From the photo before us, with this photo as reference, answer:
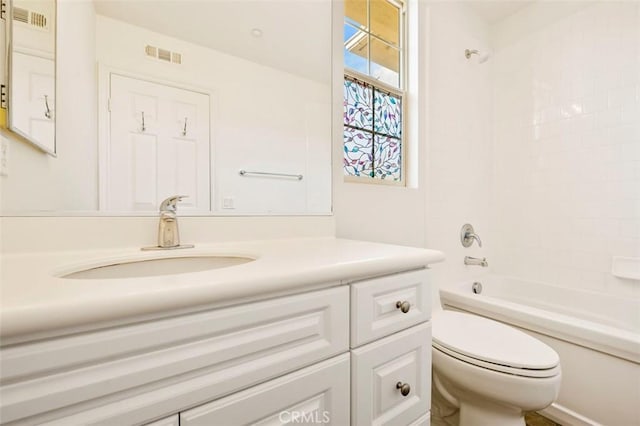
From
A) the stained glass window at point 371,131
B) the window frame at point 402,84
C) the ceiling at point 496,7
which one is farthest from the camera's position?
the ceiling at point 496,7

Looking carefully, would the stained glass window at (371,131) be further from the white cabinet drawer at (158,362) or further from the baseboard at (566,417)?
the baseboard at (566,417)

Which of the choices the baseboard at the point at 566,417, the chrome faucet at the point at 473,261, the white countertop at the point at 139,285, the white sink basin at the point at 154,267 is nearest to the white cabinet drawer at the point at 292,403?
the white countertop at the point at 139,285

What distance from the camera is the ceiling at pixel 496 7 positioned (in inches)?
75.7

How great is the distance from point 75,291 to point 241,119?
2.57 ft

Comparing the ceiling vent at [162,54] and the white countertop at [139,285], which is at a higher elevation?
the ceiling vent at [162,54]

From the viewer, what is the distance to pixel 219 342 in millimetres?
451

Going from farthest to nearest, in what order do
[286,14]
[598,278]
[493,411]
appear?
[598,278] < [286,14] < [493,411]

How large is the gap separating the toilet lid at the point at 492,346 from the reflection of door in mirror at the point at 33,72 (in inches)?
55.6

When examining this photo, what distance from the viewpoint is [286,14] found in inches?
45.4

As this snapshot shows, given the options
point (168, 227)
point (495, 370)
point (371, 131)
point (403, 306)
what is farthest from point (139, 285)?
point (371, 131)

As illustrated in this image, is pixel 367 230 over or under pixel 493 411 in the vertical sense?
over

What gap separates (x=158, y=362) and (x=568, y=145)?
7.84 ft

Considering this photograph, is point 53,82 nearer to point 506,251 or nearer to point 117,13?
point 117,13

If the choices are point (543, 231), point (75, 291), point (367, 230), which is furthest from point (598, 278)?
point (75, 291)
